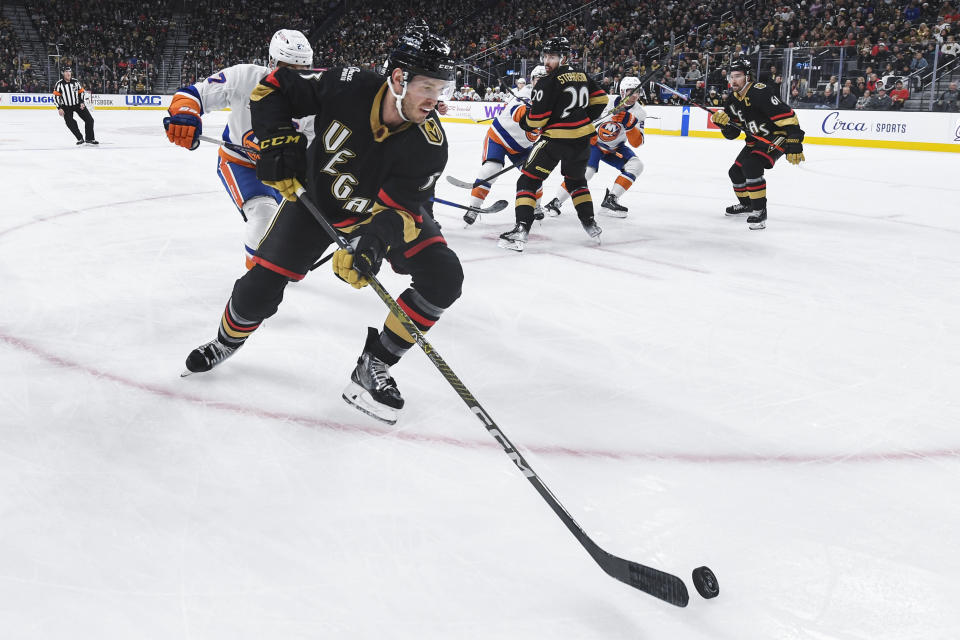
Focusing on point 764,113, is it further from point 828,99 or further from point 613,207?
point 828,99

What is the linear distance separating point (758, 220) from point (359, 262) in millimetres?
4298

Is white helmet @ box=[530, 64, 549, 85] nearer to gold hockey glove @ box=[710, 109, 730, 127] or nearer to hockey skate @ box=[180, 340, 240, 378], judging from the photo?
gold hockey glove @ box=[710, 109, 730, 127]

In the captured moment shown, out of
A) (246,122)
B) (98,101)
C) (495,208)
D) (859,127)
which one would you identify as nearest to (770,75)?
(859,127)

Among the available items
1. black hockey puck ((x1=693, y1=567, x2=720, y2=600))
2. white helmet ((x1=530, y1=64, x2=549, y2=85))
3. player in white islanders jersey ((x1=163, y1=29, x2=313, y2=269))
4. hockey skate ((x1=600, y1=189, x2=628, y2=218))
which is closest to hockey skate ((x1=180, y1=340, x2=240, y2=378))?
player in white islanders jersey ((x1=163, y1=29, x2=313, y2=269))

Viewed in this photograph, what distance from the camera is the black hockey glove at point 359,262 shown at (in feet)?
6.84

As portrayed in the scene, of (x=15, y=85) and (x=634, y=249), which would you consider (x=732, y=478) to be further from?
(x=15, y=85)

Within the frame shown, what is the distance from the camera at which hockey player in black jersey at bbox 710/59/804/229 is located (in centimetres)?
574

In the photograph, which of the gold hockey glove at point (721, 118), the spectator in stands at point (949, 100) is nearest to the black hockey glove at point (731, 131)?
the gold hockey glove at point (721, 118)

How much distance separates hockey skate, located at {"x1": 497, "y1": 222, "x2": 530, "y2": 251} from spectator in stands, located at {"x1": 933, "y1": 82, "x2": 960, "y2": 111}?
8.41 m

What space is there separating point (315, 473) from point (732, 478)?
3.51ft

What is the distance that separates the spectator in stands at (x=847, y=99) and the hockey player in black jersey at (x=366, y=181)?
10.9 m

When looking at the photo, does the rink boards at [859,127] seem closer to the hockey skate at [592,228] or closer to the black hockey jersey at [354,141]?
the hockey skate at [592,228]

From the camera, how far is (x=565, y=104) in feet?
16.0

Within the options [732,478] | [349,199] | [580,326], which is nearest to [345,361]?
[349,199]
